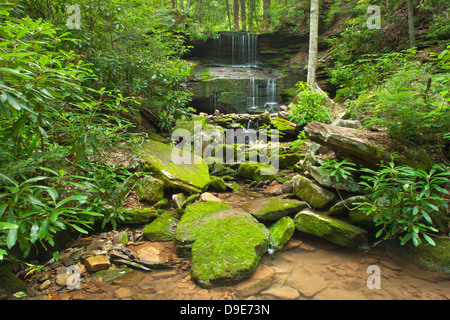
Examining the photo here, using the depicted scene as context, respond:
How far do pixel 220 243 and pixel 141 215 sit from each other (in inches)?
58.0

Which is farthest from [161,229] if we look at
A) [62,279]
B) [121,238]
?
[62,279]

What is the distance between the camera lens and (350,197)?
3732mm

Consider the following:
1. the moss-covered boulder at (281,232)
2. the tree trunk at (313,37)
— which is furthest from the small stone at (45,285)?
the tree trunk at (313,37)

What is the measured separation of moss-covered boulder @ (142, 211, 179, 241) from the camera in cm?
348

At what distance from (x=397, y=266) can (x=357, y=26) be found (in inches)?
382

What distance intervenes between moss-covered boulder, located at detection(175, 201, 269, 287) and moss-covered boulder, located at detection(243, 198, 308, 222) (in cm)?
30

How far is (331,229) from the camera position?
3363 millimetres

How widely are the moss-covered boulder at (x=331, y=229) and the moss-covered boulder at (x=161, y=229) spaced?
189cm

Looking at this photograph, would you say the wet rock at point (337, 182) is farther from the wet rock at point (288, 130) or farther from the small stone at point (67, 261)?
the small stone at point (67, 261)

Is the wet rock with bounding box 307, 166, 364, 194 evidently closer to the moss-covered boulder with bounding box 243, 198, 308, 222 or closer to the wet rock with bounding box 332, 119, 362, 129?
the moss-covered boulder with bounding box 243, 198, 308, 222

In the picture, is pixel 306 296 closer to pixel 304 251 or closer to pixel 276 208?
pixel 304 251
